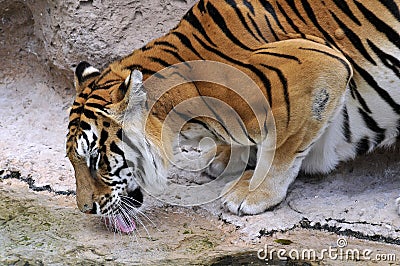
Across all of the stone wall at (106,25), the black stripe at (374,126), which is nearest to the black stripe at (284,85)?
the black stripe at (374,126)

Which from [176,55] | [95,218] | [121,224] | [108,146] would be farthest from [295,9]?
[95,218]

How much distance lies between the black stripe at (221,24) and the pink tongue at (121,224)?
1203mm

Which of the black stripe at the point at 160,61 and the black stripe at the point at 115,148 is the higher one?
the black stripe at the point at 160,61

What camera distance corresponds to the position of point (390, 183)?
454cm

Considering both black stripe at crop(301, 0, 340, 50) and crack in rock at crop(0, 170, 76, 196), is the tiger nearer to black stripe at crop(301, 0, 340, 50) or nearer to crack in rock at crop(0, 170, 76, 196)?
black stripe at crop(301, 0, 340, 50)

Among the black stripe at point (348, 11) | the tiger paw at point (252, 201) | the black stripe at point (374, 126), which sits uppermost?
the black stripe at point (348, 11)

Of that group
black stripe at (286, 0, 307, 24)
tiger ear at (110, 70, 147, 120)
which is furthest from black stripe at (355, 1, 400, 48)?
tiger ear at (110, 70, 147, 120)

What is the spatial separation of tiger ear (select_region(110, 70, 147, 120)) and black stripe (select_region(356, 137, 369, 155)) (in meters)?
1.41

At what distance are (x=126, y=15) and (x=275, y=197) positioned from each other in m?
1.96

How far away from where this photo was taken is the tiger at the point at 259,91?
4.00 m

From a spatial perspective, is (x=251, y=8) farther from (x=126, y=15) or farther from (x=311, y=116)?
(x=126, y=15)

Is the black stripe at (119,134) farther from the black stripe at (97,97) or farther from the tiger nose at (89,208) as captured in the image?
the tiger nose at (89,208)

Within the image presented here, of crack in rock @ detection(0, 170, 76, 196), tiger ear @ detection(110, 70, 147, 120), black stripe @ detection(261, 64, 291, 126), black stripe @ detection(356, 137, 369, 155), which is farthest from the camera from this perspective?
crack in rock @ detection(0, 170, 76, 196)

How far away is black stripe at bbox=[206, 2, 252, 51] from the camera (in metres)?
4.20
